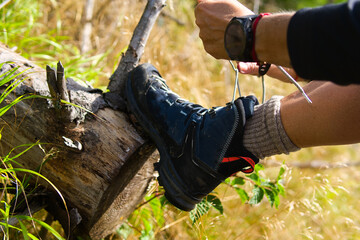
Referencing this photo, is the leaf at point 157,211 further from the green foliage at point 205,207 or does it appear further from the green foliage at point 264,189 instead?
the green foliage at point 264,189

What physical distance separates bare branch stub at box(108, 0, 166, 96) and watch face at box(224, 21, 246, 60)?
2.54 feet

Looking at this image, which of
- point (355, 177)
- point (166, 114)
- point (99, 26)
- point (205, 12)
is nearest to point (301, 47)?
point (205, 12)

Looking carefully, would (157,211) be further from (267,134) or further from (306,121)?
(306,121)

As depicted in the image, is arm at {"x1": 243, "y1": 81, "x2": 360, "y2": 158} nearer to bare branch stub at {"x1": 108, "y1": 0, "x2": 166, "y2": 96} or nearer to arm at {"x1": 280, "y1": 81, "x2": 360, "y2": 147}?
arm at {"x1": 280, "y1": 81, "x2": 360, "y2": 147}

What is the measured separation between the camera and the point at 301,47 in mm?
868

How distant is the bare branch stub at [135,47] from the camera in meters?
1.75

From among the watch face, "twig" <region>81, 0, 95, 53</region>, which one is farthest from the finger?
"twig" <region>81, 0, 95, 53</region>

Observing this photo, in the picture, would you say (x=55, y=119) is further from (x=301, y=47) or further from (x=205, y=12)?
(x=301, y=47)

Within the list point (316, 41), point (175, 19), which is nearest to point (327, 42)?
point (316, 41)

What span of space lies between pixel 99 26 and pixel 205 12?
2475 millimetres

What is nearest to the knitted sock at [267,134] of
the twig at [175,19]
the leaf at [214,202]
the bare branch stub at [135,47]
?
the leaf at [214,202]

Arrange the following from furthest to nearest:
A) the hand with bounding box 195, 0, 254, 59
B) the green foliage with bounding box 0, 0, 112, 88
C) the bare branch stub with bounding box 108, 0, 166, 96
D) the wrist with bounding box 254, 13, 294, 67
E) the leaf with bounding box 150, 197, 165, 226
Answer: the green foliage with bounding box 0, 0, 112, 88 → the leaf with bounding box 150, 197, 165, 226 → the bare branch stub with bounding box 108, 0, 166, 96 → the hand with bounding box 195, 0, 254, 59 → the wrist with bounding box 254, 13, 294, 67

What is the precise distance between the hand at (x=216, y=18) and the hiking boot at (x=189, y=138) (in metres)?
0.31

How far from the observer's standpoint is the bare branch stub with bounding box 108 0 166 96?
5.73ft
